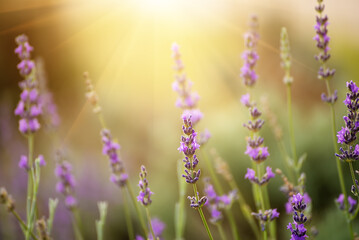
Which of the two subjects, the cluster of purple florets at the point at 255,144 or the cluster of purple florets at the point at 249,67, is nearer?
the cluster of purple florets at the point at 255,144

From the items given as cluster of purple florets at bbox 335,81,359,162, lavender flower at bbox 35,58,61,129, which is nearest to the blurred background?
lavender flower at bbox 35,58,61,129

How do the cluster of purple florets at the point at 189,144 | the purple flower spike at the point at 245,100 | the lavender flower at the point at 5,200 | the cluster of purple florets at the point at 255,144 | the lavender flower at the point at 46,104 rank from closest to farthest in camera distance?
the cluster of purple florets at the point at 189,144 → the lavender flower at the point at 5,200 → the cluster of purple florets at the point at 255,144 → the purple flower spike at the point at 245,100 → the lavender flower at the point at 46,104

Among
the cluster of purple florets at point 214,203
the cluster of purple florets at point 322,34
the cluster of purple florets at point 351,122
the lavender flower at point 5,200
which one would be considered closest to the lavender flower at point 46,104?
the lavender flower at point 5,200

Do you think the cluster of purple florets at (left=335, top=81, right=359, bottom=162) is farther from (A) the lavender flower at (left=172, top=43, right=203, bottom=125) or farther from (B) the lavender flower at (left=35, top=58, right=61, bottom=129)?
(B) the lavender flower at (left=35, top=58, right=61, bottom=129)

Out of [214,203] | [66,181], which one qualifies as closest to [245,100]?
[214,203]

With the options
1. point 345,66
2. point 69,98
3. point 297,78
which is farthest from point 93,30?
point 345,66

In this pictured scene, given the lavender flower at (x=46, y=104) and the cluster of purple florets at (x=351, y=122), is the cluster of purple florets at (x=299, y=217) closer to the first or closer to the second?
the cluster of purple florets at (x=351, y=122)

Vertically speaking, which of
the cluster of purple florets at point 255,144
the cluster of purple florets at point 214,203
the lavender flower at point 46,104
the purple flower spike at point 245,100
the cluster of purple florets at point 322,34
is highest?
the lavender flower at point 46,104

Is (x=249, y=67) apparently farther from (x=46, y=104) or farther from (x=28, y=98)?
(x=46, y=104)
